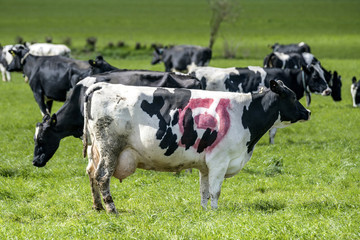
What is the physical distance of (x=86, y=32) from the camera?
65.9 m

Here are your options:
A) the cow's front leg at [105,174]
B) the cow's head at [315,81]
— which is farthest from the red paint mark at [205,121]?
the cow's head at [315,81]

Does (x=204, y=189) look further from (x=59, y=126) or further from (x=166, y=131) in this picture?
(x=59, y=126)

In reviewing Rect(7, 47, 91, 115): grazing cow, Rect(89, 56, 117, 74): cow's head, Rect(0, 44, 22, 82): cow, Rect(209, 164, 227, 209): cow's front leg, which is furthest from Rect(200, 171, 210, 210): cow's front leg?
Rect(0, 44, 22, 82): cow

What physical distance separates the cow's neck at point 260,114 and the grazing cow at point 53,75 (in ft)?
24.8

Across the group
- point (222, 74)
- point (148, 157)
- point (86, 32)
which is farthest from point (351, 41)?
point (148, 157)

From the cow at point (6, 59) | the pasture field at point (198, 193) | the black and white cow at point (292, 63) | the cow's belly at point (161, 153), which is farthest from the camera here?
the cow at point (6, 59)

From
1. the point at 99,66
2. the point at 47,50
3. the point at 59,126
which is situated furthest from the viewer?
the point at 47,50

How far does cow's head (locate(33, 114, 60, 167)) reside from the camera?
925 cm

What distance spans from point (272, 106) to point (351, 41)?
164 feet

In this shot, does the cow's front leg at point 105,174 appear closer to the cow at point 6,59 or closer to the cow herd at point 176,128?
the cow herd at point 176,128

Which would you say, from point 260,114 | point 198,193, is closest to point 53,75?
point 198,193

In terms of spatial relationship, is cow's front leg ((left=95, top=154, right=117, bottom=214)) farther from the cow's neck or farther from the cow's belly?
the cow's neck

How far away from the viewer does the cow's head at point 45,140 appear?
9.25 meters

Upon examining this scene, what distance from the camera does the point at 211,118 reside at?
7.57m
